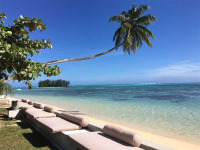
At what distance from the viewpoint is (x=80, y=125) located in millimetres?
3926

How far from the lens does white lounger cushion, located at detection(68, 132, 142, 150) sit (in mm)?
2555

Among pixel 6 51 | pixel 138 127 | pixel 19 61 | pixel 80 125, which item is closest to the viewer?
pixel 6 51

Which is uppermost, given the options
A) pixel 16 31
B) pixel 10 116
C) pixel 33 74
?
pixel 16 31

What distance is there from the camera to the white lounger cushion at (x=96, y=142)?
255 centimetres

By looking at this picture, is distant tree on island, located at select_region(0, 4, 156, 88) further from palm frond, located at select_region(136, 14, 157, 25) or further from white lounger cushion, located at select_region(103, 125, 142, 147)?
palm frond, located at select_region(136, 14, 157, 25)

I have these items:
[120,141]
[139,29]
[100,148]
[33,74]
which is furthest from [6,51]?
[139,29]

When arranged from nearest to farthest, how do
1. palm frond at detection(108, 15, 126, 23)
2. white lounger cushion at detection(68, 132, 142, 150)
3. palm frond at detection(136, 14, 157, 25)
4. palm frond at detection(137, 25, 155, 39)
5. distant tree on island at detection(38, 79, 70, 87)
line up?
white lounger cushion at detection(68, 132, 142, 150) → palm frond at detection(136, 14, 157, 25) → palm frond at detection(137, 25, 155, 39) → palm frond at detection(108, 15, 126, 23) → distant tree on island at detection(38, 79, 70, 87)

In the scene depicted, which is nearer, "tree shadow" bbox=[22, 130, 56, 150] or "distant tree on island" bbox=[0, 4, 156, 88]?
"distant tree on island" bbox=[0, 4, 156, 88]

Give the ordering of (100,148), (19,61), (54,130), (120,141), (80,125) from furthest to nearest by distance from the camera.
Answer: (80,125)
(54,130)
(120,141)
(100,148)
(19,61)

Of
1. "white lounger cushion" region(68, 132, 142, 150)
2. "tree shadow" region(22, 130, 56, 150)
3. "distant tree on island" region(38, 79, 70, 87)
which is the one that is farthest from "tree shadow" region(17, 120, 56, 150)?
"distant tree on island" region(38, 79, 70, 87)

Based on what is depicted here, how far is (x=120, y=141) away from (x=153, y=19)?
38.7ft

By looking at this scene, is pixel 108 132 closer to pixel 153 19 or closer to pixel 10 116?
pixel 10 116

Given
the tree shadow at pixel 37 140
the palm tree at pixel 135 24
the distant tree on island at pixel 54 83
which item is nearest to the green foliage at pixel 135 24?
the palm tree at pixel 135 24

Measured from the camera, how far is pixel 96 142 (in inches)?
109
